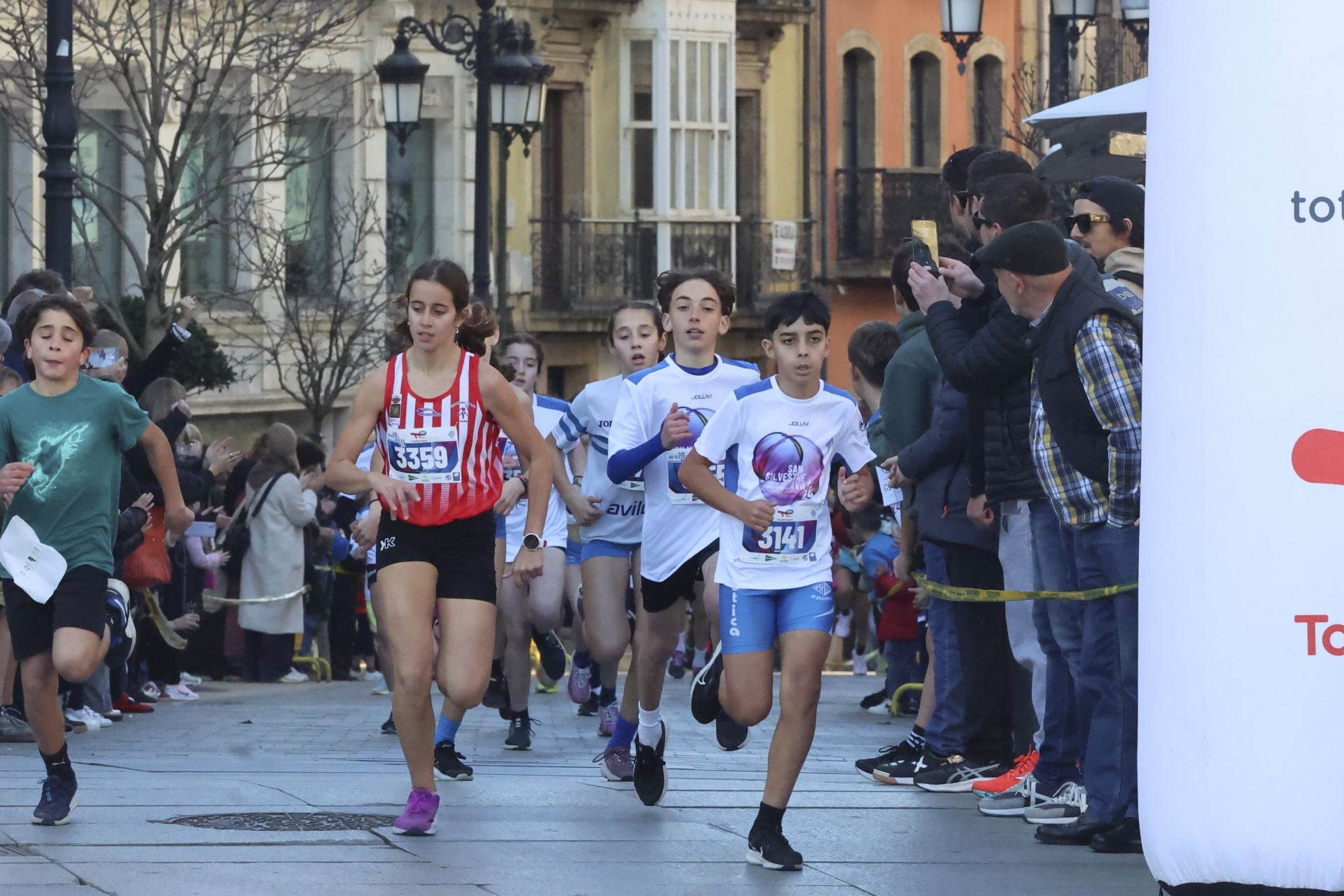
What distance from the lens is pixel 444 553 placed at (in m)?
8.90

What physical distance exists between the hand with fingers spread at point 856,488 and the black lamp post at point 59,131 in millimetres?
7153

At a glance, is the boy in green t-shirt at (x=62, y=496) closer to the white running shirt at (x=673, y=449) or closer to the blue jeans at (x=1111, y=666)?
the white running shirt at (x=673, y=449)

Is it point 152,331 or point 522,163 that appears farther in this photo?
point 522,163

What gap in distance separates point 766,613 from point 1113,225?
7.08 ft

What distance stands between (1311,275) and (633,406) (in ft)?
16.9

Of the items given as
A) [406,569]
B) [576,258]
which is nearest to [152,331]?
[406,569]

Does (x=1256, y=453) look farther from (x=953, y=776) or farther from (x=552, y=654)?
(x=552, y=654)

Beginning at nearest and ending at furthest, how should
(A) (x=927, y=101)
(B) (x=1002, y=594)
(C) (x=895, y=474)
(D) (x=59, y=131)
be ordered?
(B) (x=1002, y=594), (C) (x=895, y=474), (D) (x=59, y=131), (A) (x=927, y=101)

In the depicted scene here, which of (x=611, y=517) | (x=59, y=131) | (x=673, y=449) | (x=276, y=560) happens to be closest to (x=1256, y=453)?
(x=673, y=449)

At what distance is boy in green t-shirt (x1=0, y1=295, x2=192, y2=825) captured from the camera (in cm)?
903

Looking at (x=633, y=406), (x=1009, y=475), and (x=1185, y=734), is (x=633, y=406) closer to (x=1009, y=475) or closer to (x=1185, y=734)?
(x=1009, y=475)

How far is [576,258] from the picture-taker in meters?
38.3

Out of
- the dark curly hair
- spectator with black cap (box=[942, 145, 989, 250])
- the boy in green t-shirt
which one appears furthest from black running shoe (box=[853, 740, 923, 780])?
the boy in green t-shirt

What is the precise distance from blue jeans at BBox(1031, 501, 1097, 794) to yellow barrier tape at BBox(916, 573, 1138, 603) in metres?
0.06
